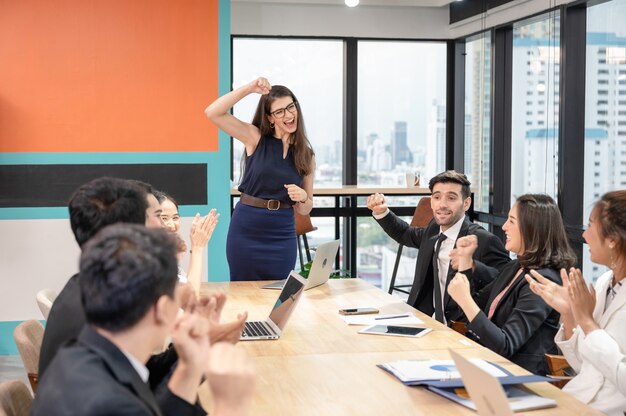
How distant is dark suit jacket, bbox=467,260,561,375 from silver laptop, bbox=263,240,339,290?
35.2 inches

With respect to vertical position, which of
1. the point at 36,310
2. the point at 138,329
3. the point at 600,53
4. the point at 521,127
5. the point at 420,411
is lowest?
the point at 36,310

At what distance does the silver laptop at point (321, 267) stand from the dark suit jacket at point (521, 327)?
0.89 metres

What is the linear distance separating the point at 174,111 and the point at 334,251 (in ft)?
6.96

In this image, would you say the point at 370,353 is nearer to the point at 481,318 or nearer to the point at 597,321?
the point at 481,318

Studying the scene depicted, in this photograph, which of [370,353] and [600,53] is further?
[600,53]

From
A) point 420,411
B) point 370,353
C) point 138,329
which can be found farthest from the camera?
point 370,353

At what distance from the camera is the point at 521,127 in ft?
22.6

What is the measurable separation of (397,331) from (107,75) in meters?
3.44

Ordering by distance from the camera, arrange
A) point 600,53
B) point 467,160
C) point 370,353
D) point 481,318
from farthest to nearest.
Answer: point 467,160 → point 600,53 → point 481,318 → point 370,353

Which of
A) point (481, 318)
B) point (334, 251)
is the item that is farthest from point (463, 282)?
point (334, 251)

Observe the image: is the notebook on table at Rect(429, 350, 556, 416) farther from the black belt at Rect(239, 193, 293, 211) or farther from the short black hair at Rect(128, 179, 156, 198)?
the black belt at Rect(239, 193, 293, 211)

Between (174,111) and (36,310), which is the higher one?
(174,111)

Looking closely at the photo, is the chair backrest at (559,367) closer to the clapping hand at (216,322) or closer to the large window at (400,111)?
the clapping hand at (216,322)

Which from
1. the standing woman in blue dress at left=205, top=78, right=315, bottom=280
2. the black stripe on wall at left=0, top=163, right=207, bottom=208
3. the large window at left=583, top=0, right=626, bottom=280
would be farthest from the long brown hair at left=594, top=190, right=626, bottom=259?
the black stripe on wall at left=0, top=163, right=207, bottom=208
